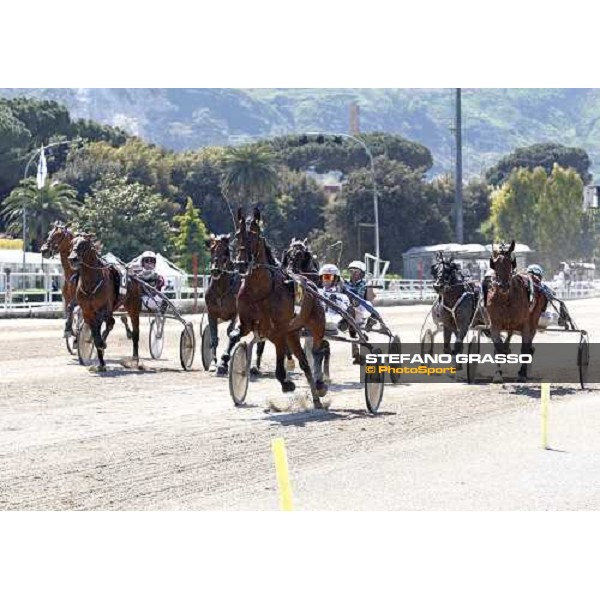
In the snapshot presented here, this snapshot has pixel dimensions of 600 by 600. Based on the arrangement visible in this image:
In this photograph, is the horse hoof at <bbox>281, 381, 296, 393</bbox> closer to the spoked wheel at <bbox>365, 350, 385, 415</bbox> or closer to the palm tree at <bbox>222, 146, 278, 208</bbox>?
the spoked wheel at <bbox>365, 350, 385, 415</bbox>

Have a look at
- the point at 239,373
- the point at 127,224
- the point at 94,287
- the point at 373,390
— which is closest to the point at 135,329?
the point at 94,287

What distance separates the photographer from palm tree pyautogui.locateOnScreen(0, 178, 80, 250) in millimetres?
68688

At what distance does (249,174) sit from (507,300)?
57375 mm

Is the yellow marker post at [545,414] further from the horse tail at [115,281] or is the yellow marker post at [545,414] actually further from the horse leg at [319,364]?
the horse tail at [115,281]

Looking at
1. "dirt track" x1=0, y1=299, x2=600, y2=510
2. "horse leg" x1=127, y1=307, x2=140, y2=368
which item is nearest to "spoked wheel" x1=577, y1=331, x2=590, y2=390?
"dirt track" x1=0, y1=299, x2=600, y2=510

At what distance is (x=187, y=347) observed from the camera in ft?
71.0

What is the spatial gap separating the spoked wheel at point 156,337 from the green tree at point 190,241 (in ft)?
137

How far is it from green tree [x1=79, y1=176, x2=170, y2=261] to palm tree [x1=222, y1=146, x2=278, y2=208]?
9.03 meters

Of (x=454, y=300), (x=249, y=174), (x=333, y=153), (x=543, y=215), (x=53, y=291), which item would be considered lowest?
(x=53, y=291)

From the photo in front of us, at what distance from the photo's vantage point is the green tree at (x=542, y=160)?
390 feet

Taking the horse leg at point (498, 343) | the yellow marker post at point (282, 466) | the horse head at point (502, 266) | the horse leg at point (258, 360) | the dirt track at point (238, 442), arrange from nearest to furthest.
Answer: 1. the yellow marker post at point (282, 466)
2. the dirt track at point (238, 442)
3. the horse head at point (502, 266)
4. the horse leg at point (498, 343)
5. the horse leg at point (258, 360)

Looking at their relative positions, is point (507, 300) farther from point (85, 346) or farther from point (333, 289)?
point (85, 346)

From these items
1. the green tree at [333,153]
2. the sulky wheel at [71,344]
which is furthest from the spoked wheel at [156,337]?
the green tree at [333,153]

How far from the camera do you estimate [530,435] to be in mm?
14219
